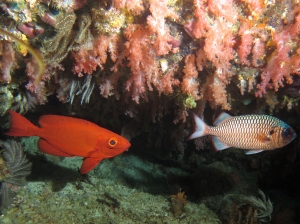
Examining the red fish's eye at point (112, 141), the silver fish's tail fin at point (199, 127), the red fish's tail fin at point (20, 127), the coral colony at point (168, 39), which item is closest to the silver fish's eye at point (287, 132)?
the coral colony at point (168, 39)

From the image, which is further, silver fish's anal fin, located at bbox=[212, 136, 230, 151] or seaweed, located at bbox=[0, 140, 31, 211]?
seaweed, located at bbox=[0, 140, 31, 211]

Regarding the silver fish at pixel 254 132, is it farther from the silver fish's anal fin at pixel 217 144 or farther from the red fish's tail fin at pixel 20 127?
the red fish's tail fin at pixel 20 127

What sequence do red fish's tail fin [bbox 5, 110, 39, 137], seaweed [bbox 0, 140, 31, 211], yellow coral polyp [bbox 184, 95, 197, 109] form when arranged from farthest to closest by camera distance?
seaweed [bbox 0, 140, 31, 211], yellow coral polyp [bbox 184, 95, 197, 109], red fish's tail fin [bbox 5, 110, 39, 137]

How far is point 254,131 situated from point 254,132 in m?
0.01

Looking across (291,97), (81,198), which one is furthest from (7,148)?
(291,97)

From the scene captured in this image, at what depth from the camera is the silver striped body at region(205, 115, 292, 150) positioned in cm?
307

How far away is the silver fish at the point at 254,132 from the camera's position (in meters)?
3.06

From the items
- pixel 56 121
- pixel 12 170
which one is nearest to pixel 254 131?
pixel 56 121

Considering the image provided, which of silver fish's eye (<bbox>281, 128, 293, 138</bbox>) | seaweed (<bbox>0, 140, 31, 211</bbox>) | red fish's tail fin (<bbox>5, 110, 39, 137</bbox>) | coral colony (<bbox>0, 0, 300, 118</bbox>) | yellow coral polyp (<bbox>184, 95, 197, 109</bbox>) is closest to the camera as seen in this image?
coral colony (<bbox>0, 0, 300, 118</bbox>)

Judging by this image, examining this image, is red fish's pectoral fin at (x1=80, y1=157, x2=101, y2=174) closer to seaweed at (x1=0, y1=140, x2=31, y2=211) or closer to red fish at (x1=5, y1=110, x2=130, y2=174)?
red fish at (x1=5, y1=110, x2=130, y2=174)

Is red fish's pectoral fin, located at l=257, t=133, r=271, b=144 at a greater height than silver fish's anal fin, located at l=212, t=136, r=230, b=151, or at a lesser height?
greater

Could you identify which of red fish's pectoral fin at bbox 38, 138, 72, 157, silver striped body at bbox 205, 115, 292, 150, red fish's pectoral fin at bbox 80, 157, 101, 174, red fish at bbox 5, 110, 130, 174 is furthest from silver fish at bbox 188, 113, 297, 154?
red fish's pectoral fin at bbox 38, 138, 72, 157

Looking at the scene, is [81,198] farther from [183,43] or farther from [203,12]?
[203,12]

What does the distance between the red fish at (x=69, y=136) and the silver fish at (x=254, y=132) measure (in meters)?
1.33
